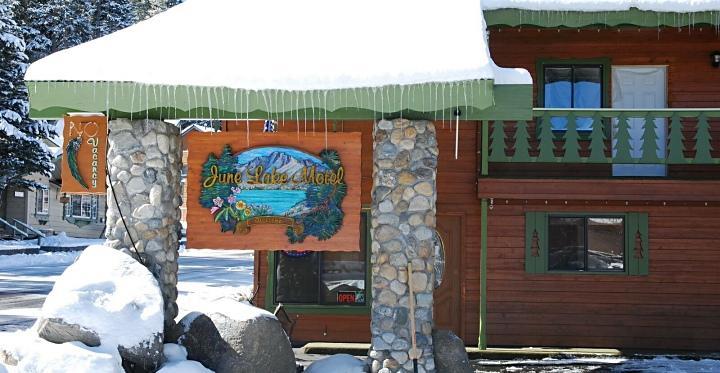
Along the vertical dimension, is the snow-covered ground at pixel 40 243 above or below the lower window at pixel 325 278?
below

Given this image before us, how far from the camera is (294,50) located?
342 inches

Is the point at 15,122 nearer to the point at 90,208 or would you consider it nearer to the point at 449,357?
the point at 90,208

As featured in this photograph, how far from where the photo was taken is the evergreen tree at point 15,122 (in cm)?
2769

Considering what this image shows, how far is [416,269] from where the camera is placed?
8.49 m

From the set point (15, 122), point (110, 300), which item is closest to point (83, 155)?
point (110, 300)

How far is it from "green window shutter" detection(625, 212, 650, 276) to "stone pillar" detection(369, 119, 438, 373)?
557 cm

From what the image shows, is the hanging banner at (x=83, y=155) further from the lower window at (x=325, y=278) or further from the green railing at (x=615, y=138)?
the green railing at (x=615, y=138)

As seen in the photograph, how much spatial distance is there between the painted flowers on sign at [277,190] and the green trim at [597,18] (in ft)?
14.6

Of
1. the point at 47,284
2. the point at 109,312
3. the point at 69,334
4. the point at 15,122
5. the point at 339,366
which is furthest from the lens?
the point at 15,122

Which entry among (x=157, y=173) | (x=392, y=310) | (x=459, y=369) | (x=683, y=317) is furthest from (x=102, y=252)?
(x=683, y=317)

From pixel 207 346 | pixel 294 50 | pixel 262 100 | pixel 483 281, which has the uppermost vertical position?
pixel 294 50

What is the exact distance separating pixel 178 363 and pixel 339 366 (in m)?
1.90

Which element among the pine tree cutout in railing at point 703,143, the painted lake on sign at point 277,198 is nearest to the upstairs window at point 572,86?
the pine tree cutout in railing at point 703,143

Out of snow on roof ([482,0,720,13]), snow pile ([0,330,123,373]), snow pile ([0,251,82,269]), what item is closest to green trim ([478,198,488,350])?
snow on roof ([482,0,720,13])
